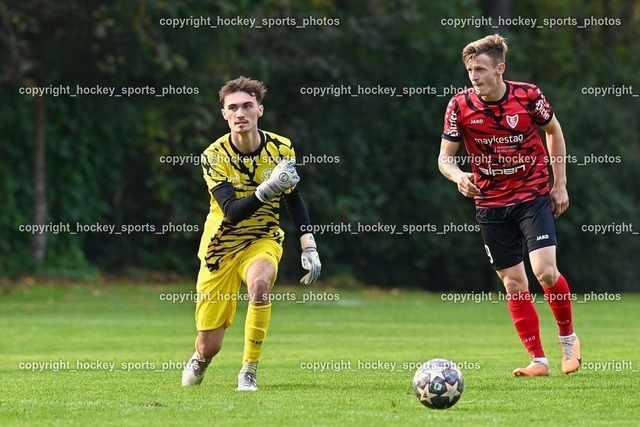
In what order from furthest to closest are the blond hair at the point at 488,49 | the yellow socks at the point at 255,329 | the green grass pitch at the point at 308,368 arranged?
the blond hair at the point at 488,49 → the yellow socks at the point at 255,329 → the green grass pitch at the point at 308,368

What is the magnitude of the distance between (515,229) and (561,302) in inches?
29.2

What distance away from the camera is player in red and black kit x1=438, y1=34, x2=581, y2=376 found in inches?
429

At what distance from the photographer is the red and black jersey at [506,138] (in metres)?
11.0

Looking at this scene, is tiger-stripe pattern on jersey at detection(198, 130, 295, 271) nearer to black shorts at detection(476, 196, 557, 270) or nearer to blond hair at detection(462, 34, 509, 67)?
blond hair at detection(462, 34, 509, 67)

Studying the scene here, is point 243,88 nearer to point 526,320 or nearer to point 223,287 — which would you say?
point 223,287

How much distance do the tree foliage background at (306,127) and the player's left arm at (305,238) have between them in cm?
1712

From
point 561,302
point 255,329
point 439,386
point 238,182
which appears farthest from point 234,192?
point 561,302

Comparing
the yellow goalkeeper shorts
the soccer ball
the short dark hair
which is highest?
the short dark hair

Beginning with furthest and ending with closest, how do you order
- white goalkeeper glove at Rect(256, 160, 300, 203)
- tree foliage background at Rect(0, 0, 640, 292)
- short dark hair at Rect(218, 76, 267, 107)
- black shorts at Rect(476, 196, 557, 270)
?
1. tree foliage background at Rect(0, 0, 640, 292)
2. black shorts at Rect(476, 196, 557, 270)
3. short dark hair at Rect(218, 76, 267, 107)
4. white goalkeeper glove at Rect(256, 160, 300, 203)

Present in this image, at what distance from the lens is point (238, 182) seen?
10.3 m

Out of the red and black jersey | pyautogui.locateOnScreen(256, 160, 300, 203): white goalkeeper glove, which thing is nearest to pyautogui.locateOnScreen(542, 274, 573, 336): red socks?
the red and black jersey

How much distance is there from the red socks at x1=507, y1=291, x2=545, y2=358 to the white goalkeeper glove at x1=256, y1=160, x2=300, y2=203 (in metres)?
2.68

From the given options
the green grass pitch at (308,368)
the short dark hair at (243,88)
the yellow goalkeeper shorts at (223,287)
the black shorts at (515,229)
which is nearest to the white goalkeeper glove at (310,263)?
the yellow goalkeeper shorts at (223,287)

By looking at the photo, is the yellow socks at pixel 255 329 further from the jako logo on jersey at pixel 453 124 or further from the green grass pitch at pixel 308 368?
the jako logo on jersey at pixel 453 124
